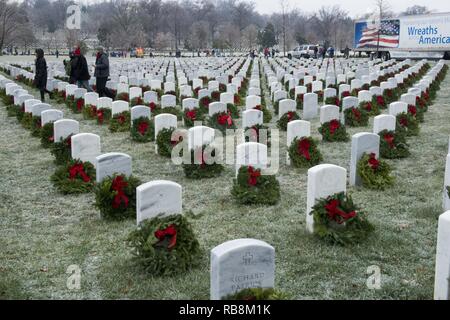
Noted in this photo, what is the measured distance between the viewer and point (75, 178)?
7855 millimetres

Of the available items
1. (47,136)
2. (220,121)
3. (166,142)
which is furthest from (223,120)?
(47,136)

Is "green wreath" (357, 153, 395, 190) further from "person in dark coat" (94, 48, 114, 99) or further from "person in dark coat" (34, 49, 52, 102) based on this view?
"person in dark coat" (34, 49, 52, 102)

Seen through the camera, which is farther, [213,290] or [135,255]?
[135,255]

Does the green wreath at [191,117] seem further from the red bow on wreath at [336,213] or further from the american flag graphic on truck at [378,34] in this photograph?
the american flag graphic on truck at [378,34]

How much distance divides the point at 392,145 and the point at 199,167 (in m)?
3.36

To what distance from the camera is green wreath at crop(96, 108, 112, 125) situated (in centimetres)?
1325

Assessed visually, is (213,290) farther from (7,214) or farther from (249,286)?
(7,214)

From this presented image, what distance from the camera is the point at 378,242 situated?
5.80m

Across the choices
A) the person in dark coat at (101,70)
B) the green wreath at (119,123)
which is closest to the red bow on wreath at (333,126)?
the green wreath at (119,123)

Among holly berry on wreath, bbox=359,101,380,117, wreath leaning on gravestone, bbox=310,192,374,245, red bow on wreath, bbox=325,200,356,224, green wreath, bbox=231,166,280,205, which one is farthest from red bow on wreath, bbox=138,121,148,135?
red bow on wreath, bbox=325,200,356,224

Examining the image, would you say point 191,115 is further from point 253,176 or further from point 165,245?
point 165,245

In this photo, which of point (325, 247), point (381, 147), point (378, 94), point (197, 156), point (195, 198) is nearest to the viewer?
point (325, 247)
